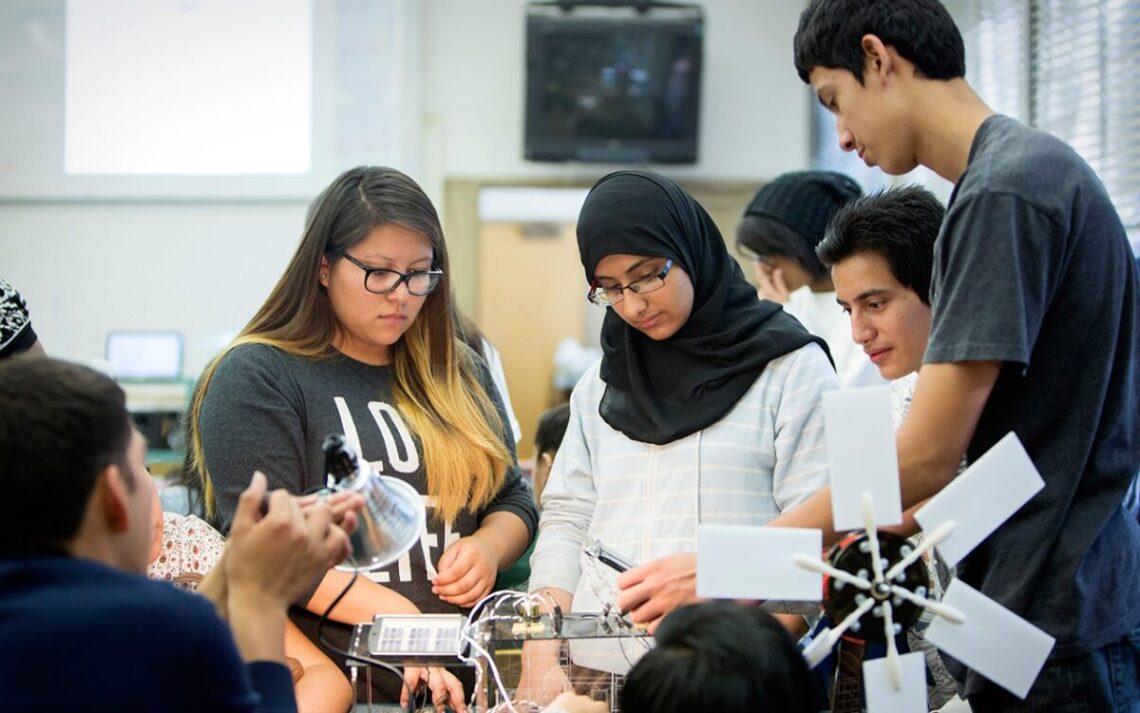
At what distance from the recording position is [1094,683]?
4.26 feet

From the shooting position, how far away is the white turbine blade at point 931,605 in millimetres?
1271

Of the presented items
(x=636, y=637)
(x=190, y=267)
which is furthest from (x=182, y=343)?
(x=636, y=637)

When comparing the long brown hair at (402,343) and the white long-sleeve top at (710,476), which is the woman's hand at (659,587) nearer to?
the white long-sleeve top at (710,476)

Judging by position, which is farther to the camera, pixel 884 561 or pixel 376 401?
pixel 376 401

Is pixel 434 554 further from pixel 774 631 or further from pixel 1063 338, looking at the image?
pixel 1063 338

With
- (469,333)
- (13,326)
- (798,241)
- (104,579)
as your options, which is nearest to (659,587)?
(104,579)

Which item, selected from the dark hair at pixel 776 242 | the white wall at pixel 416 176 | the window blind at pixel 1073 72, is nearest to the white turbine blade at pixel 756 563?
the dark hair at pixel 776 242

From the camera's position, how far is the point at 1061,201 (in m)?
1.28

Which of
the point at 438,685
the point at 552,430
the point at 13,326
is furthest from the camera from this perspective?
the point at 552,430

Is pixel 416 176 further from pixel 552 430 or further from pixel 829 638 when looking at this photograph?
pixel 829 638

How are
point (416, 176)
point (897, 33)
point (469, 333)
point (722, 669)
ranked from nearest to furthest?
point (722, 669) < point (897, 33) < point (469, 333) < point (416, 176)

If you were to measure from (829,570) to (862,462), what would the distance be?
4.9 inches

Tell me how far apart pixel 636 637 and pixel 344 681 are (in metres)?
0.54

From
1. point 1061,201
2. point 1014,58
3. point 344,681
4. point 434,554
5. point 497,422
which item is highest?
point 1014,58
